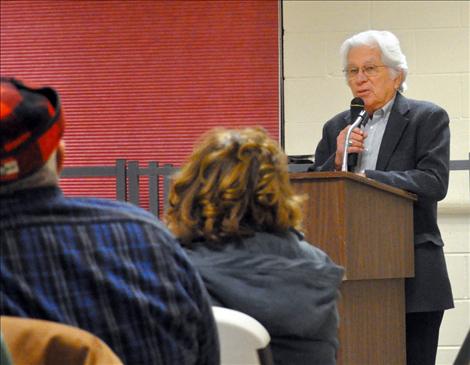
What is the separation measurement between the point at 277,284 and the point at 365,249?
1.12m

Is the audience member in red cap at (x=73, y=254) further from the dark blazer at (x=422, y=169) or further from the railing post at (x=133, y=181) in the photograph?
the railing post at (x=133, y=181)

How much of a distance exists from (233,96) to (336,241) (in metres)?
2.77

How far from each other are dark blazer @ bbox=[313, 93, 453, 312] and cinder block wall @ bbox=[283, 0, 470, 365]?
5.97ft

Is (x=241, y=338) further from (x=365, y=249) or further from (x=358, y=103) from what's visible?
(x=358, y=103)

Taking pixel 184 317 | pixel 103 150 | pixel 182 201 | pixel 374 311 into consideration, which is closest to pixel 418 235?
pixel 374 311

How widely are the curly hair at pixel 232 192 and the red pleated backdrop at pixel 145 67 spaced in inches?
139

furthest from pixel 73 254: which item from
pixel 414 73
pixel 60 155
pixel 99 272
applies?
pixel 414 73

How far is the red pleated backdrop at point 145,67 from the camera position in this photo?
532 cm

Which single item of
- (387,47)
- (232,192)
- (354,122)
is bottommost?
(354,122)

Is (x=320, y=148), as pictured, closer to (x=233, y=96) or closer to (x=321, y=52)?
(x=321, y=52)

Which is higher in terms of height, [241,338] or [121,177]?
[241,338]

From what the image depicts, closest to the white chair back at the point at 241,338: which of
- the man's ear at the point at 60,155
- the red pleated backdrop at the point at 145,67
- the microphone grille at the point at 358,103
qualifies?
the man's ear at the point at 60,155

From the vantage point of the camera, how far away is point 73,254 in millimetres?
1177

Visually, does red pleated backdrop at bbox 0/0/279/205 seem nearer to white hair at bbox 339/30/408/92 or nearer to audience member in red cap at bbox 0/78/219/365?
white hair at bbox 339/30/408/92
